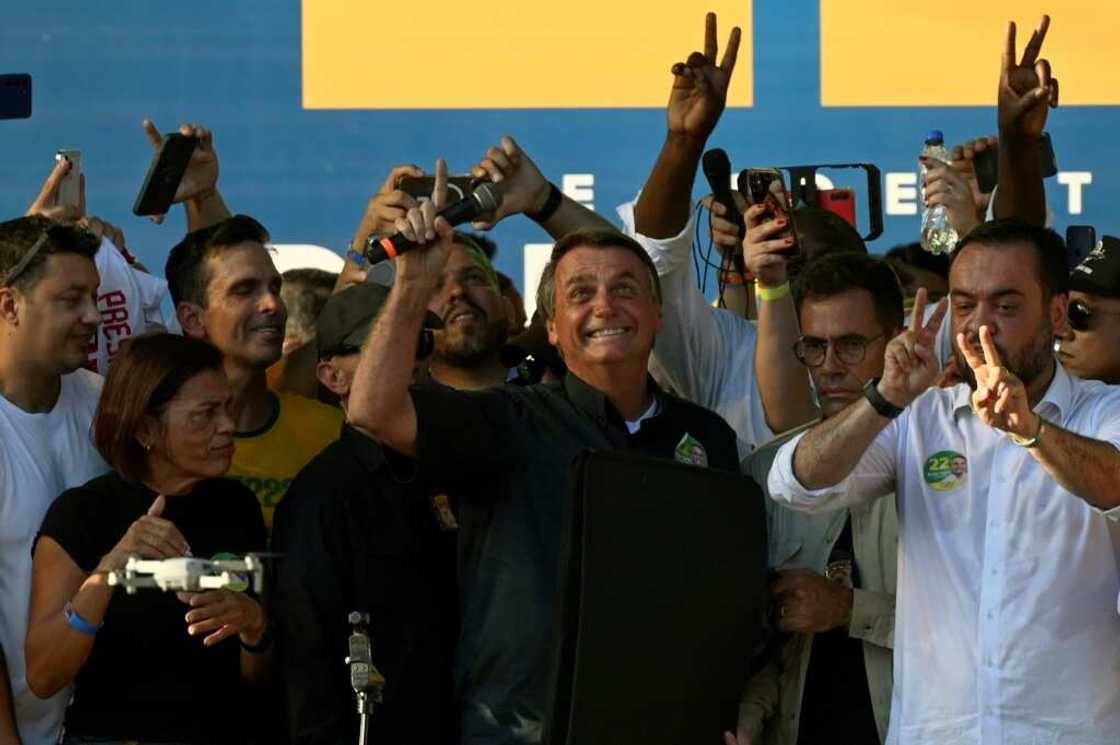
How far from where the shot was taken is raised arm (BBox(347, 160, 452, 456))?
13.6 ft

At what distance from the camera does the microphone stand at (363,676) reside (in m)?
4.22

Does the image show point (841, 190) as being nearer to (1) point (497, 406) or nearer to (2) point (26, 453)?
(1) point (497, 406)

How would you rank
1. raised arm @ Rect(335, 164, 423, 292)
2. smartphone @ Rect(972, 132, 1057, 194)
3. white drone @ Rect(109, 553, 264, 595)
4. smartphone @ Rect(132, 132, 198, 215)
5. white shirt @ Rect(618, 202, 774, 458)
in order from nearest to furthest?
white drone @ Rect(109, 553, 264, 595)
white shirt @ Rect(618, 202, 774, 458)
raised arm @ Rect(335, 164, 423, 292)
smartphone @ Rect(132, 132, 198, 215)
smartphone @ Rect(972, 132, 1057, 194)

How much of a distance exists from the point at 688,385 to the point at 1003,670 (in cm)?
136

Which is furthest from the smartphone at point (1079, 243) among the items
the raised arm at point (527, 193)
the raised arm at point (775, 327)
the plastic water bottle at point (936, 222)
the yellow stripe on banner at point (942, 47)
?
the raised arm at point (527, 193)

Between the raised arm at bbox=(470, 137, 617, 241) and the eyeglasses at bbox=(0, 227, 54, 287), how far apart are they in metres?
0.96

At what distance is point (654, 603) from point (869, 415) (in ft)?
1.71

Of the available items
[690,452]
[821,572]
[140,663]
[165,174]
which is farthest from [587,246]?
[165,174]

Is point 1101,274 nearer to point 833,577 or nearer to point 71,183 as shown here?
point 833,577

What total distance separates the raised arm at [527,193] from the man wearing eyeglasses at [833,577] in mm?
564

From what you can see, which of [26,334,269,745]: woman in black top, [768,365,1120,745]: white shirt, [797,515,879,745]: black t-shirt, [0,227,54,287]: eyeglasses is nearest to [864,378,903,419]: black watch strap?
[768,365,1120,745]: white shirt

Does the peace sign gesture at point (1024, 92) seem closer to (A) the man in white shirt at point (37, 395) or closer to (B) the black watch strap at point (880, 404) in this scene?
(B) the black watch strap at point (880, 404)

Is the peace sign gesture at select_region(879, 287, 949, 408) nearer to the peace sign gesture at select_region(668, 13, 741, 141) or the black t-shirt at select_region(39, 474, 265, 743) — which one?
the peace sign gesture at select_region(668, 13, 741, 141)

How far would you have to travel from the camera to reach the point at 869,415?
409 centimetres
